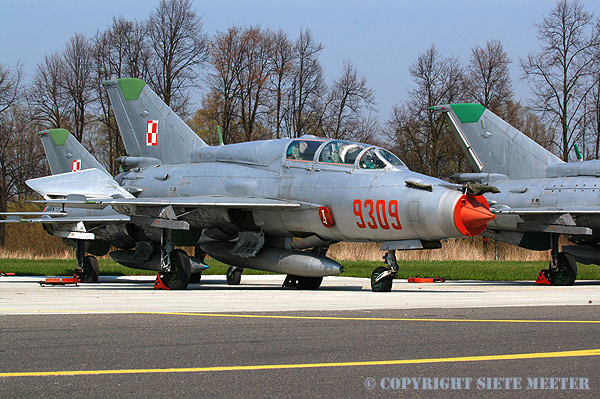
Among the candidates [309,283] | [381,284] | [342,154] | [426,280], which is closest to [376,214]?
[381,284]

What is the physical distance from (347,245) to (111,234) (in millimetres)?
14011

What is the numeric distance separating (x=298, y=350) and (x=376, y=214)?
25.6 feet

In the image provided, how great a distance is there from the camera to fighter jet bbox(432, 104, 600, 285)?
1886 centimetres

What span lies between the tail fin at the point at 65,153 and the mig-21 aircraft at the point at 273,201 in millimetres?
4235

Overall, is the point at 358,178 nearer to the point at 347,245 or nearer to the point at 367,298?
the point at 367,298

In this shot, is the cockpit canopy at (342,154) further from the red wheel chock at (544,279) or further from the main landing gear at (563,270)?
the main landing gear at (563,270)

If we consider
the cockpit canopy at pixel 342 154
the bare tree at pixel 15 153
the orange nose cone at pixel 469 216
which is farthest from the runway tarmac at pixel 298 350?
the bare tree at pixel 15 153

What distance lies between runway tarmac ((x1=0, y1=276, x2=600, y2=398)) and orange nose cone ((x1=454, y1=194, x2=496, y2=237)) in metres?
2.76

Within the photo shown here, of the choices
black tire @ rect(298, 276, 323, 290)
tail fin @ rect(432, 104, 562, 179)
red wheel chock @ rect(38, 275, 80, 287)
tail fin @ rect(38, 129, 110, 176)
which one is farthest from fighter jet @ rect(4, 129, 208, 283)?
tail fin @ rect(432, 104, 562, 179)

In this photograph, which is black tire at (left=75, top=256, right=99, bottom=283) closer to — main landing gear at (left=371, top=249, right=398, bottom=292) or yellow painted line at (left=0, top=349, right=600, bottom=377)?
main landing gear at (left=371, top=249, right=398, bottom=292)

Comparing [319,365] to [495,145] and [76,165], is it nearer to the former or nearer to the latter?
[495,145]

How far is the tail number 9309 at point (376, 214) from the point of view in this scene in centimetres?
1373

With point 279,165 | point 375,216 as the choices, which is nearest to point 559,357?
point 375,216

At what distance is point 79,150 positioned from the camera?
23.2 meters
